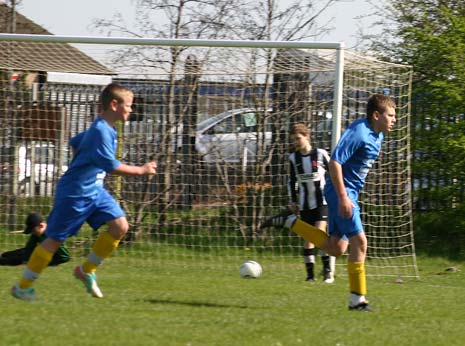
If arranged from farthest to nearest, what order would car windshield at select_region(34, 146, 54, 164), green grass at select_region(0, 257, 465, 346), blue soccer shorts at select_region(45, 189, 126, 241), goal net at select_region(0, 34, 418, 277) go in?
car windshield at select_region(34, 146, 54, 164) < goal net at select_region(0, 34, 418, 277) < blue soccer shorts at select_region(45, 189, 126, 241) < green grass at select_region(0, 257, 465, 346)

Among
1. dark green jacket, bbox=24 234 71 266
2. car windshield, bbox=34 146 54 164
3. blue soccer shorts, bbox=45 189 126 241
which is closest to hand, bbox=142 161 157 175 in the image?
blue soccer shorts, bbox=45 189 126 241

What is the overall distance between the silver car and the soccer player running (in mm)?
2549

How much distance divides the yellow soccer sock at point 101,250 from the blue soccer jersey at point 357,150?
1770 millimetres

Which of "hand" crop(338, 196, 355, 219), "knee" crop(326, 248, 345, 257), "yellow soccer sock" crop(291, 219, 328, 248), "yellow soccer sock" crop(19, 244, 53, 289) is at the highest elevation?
"hand" crop(338, 196, 355, 219)

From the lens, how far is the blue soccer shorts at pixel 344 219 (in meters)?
7.61

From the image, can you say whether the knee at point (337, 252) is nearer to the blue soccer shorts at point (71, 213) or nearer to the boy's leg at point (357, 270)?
the boy's leg at point (357, 270)

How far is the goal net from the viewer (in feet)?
41.0

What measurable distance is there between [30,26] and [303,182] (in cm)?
1100

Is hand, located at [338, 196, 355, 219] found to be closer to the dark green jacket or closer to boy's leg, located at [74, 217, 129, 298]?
boy's leg, located at [74, 217, 129, 298]

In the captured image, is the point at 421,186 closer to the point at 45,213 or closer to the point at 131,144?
the point at 131,144

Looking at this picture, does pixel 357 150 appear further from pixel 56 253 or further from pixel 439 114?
pixel 439 114

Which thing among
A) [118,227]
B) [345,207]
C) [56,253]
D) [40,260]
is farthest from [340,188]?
[56,253]

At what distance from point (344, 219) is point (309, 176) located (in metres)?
2.83

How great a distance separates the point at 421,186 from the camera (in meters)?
14.5
